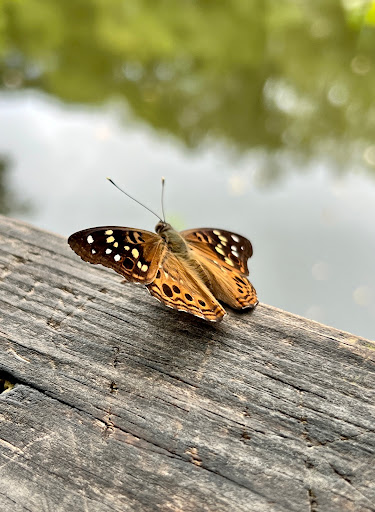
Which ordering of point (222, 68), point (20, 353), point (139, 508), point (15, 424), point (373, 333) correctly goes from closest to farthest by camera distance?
→ point (139, 508) → point (15, 424) → point (20, 353) → point (373, 333) → point (222, 68)

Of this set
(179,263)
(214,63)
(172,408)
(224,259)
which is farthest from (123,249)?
(214,63)

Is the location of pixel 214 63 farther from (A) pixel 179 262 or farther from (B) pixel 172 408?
(B) pixel 172 408

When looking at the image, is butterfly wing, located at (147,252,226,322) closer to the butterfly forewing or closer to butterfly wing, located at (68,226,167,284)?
butterfly wing, located at (68,226,167,284)

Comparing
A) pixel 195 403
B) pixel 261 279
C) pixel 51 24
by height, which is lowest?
pixel 261 279

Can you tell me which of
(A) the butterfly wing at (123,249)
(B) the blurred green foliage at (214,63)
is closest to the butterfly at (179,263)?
(A) the butterfly wing at (123,249)

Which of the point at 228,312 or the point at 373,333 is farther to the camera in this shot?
the point at 373,333

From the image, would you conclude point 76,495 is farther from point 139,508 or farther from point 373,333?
point 373,333

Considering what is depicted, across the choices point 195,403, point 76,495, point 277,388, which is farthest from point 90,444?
point 277,388

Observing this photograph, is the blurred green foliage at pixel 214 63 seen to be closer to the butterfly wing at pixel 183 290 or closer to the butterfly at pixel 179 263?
the butterfly at pixel 179 263
